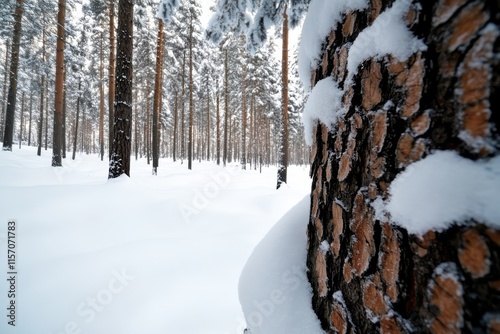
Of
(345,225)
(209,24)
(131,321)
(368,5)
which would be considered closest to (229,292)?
(131,321)

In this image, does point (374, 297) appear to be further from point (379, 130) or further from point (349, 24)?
point (349, 24)

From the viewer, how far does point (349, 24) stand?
95cm

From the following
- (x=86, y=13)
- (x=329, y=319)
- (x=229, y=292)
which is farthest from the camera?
(x=86, y=13)

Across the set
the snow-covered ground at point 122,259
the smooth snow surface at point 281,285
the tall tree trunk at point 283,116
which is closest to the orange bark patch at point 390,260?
the smooth snow surface at point 281,285

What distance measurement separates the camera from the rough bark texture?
48 cm

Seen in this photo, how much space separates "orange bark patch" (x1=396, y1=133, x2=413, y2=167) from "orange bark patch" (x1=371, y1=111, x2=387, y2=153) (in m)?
0.06

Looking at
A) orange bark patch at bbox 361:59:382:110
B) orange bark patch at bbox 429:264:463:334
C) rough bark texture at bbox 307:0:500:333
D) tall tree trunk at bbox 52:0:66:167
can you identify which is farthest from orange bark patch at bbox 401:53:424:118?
tall tree trunk at bbox 52:0:66:167

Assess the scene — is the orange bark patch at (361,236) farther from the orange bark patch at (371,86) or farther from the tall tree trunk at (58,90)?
the tall tree trunk at (58,90)

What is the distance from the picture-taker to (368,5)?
843mm

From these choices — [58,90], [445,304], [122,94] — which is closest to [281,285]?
[445,304]

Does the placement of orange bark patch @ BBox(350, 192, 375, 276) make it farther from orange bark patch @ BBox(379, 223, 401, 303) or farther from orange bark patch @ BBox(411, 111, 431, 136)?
orange bark patch @ BBox(411, 111, 431, 136)

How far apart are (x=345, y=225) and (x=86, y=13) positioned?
2906cm

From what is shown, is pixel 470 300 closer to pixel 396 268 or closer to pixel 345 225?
pixel 396 268

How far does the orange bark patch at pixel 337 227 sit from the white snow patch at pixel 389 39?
54 centimetres
